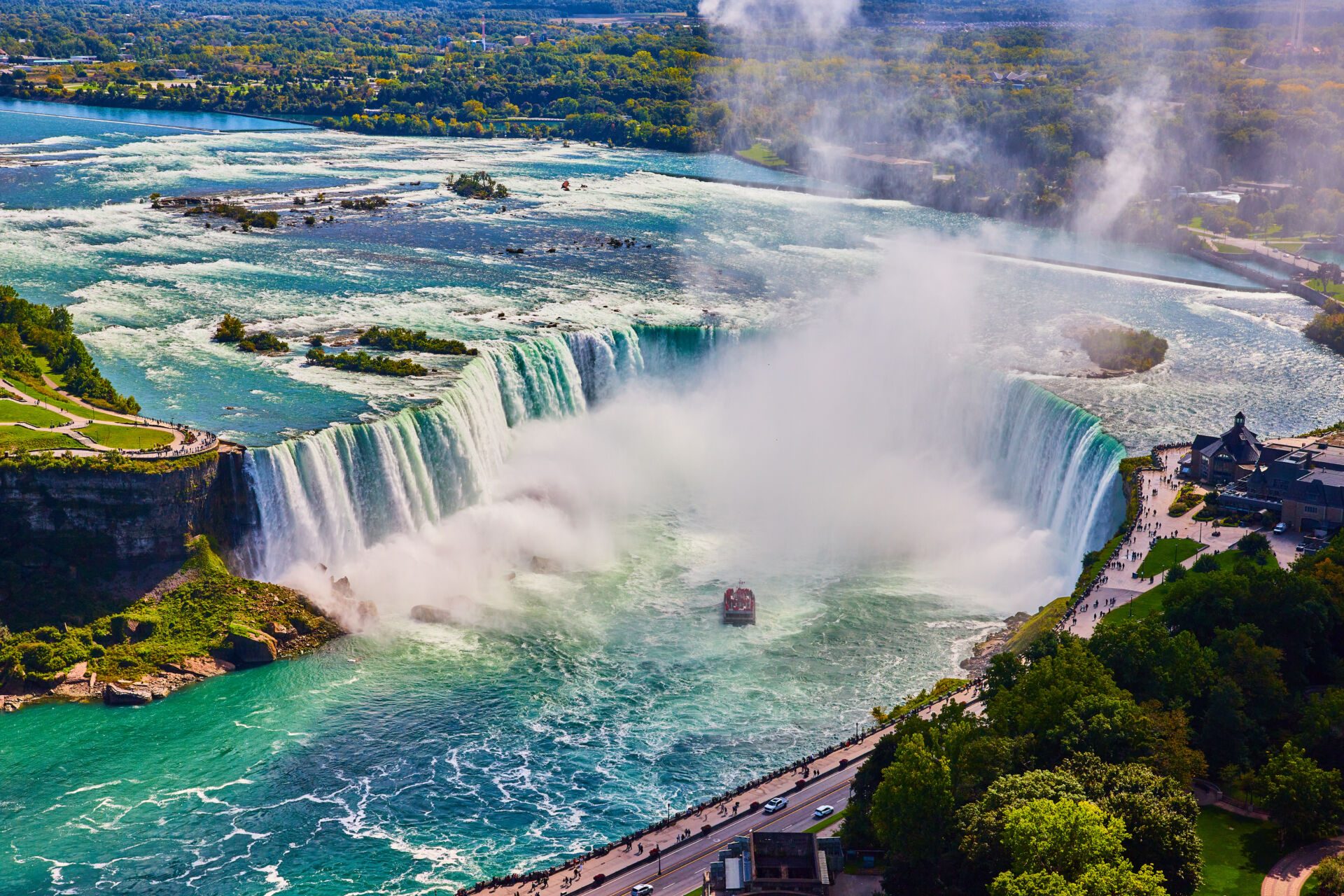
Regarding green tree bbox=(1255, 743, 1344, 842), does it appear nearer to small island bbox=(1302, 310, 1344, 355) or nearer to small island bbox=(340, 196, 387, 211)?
small island bbox=(1302, 310, 1344, 355)

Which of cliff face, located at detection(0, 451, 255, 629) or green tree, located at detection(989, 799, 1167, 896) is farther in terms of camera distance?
cliff face, located at detection(0, 451, 255, 629)

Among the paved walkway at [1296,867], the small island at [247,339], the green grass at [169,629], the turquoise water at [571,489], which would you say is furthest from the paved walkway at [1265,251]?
the green grass at [169,629]

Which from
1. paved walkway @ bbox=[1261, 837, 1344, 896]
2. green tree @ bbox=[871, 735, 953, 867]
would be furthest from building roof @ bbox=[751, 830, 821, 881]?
paved walkway @ bbox=[1261, 837, 1344, 896]

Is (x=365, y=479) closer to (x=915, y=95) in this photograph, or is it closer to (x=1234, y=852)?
(x=1234, y=852)

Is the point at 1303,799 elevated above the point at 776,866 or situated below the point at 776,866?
above

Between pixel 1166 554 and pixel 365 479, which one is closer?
pixel 1166 554

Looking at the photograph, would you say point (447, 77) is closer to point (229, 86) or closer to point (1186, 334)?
point (229, 86)

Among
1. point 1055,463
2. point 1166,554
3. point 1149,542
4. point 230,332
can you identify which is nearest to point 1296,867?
point 1166,554
